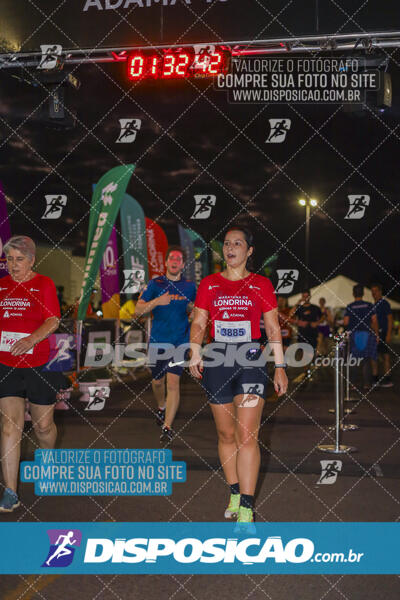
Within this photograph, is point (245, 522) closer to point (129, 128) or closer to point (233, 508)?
point (233, 508)

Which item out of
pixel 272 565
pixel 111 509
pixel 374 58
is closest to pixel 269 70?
pixel 374 58

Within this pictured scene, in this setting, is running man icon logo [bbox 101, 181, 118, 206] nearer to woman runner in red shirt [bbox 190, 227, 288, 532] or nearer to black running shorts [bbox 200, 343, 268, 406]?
woman runner in red shirt [bbox 190, 227, 288, 532]

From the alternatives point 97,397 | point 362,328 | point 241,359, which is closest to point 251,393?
point 241,359

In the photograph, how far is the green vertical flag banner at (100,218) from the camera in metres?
13.4

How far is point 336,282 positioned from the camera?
34.0 metres

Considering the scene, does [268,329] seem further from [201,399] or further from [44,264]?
[44,264]

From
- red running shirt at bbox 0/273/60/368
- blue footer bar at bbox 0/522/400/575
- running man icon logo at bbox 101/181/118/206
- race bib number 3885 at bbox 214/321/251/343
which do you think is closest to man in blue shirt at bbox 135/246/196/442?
red running shirt at bbox 0/273/60/368

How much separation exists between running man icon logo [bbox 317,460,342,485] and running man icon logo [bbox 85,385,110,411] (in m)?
4.88

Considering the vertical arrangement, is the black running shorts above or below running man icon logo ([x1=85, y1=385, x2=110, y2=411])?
above

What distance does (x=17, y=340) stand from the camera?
16.8 feet

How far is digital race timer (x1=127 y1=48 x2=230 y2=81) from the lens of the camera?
10.6 m

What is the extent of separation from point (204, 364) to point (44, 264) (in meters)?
27.3

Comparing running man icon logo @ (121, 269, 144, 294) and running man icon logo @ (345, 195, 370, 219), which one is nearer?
running man icon logo @ (345, 195, 370, 219)

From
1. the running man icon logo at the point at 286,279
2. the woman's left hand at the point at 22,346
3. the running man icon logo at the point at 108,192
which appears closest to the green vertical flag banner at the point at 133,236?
the running man icon logo at the point at 108,192
